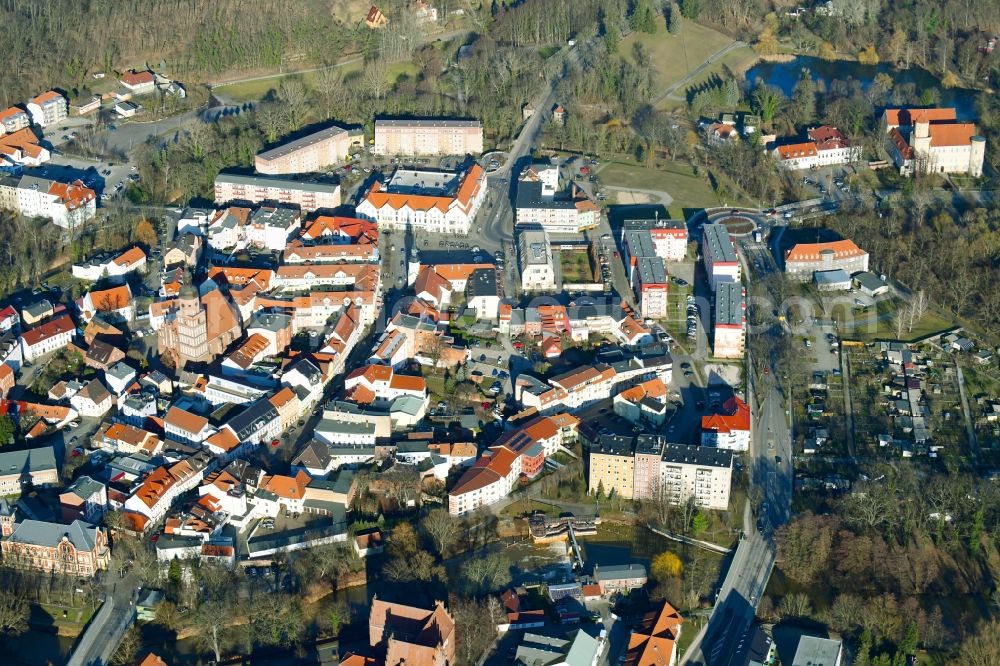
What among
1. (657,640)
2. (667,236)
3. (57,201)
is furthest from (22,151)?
(657,640)

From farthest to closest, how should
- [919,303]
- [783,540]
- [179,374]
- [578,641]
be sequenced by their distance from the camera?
[919,303] < [179,374] < [783,540] < [578,641]

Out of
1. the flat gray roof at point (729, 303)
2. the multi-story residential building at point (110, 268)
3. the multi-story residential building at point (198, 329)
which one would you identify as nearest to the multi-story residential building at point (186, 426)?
the multi-story residential building at point (198, 329)

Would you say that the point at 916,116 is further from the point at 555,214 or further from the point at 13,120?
the point at 13,120

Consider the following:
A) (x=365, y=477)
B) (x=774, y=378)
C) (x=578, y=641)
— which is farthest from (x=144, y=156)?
(x=578, y=641)

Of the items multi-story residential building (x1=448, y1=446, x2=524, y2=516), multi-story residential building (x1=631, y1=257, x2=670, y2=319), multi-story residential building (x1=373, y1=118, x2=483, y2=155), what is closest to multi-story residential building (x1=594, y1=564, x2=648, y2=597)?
multi-story residential building (x1=448, y1=446, x2=524, y2=516)

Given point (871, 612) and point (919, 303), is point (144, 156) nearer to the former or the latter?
point (919, 303)

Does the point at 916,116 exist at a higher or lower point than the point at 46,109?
lower
